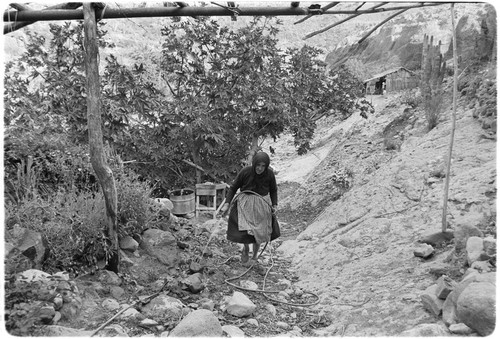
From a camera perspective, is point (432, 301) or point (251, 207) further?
point (251, 207)

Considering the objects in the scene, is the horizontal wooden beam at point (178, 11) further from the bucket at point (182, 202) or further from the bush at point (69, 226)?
the bucket at point (182, 202)

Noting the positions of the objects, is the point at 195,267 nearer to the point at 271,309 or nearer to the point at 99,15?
the point at 271,309

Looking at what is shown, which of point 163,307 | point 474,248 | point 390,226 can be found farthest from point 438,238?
point 163,307

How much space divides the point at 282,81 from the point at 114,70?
10.7 feet

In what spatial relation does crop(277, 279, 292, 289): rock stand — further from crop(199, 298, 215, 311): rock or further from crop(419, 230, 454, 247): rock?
crop(419, 230, 454, 247): rock

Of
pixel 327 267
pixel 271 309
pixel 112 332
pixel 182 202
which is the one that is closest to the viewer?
pixel 112 332

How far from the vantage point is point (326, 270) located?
532 centimetres

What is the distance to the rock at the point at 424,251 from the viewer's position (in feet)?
14.7

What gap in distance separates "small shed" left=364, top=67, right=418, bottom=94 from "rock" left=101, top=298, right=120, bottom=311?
522 inches

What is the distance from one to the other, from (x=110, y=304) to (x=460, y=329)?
278cm

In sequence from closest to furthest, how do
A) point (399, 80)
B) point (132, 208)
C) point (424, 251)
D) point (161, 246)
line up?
point (424, 251) < point (132, 208) < point (161, 246) < point (399, 80)

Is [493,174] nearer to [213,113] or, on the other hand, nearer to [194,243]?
[194,243]

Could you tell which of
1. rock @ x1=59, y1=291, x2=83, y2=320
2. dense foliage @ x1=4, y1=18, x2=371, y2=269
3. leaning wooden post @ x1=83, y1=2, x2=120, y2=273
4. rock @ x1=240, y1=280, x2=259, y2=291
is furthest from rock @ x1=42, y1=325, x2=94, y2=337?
dense foliage @ x1=4, y1=18, x2=371, y2=269

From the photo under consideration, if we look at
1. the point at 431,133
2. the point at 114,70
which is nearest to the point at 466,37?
the point at 431,133
